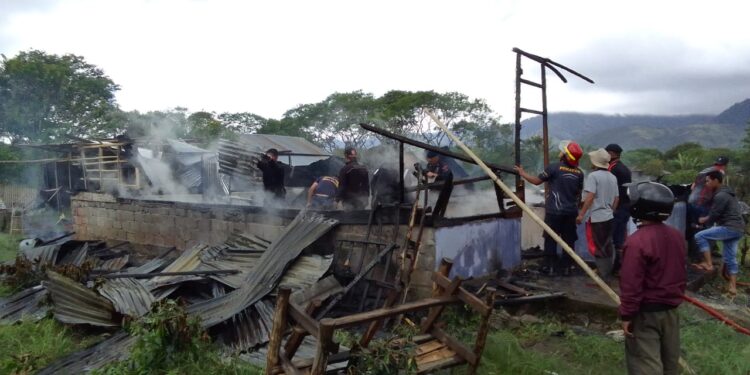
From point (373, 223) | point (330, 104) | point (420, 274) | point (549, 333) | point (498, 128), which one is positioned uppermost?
point (330, 104)

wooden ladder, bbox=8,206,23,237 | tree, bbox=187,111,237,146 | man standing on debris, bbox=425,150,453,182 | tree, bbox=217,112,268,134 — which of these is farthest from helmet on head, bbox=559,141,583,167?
tree, bbox=217,112,268,134

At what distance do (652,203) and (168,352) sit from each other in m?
4.06

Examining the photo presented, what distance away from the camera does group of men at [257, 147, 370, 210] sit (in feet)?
25.9

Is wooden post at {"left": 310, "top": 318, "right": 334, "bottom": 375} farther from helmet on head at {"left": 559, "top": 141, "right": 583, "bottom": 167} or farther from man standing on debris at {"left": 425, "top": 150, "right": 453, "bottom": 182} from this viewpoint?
man standing on debris at {"left": 425, "top": 150, "right": 453, "bottom": 182}

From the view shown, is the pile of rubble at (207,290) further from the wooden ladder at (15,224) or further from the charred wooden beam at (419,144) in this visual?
the wooden ladder at (15,224)

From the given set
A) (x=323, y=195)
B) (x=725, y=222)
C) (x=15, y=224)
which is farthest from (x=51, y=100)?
(x=725, y=222)

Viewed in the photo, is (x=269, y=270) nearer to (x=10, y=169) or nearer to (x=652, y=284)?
(x=652, y=284)

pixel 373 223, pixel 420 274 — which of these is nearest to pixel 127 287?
pixel 373 223

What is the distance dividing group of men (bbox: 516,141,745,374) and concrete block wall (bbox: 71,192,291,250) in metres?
4.03

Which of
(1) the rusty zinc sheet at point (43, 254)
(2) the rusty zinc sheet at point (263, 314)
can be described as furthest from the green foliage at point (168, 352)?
(1) the rusty zinc sheet at point (43, 254)

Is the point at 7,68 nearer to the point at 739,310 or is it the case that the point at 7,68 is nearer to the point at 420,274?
the point at 420,274

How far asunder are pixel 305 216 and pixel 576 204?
366 cm

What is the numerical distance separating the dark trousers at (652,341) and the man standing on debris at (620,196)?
3492 mm

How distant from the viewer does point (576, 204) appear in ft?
21.1
